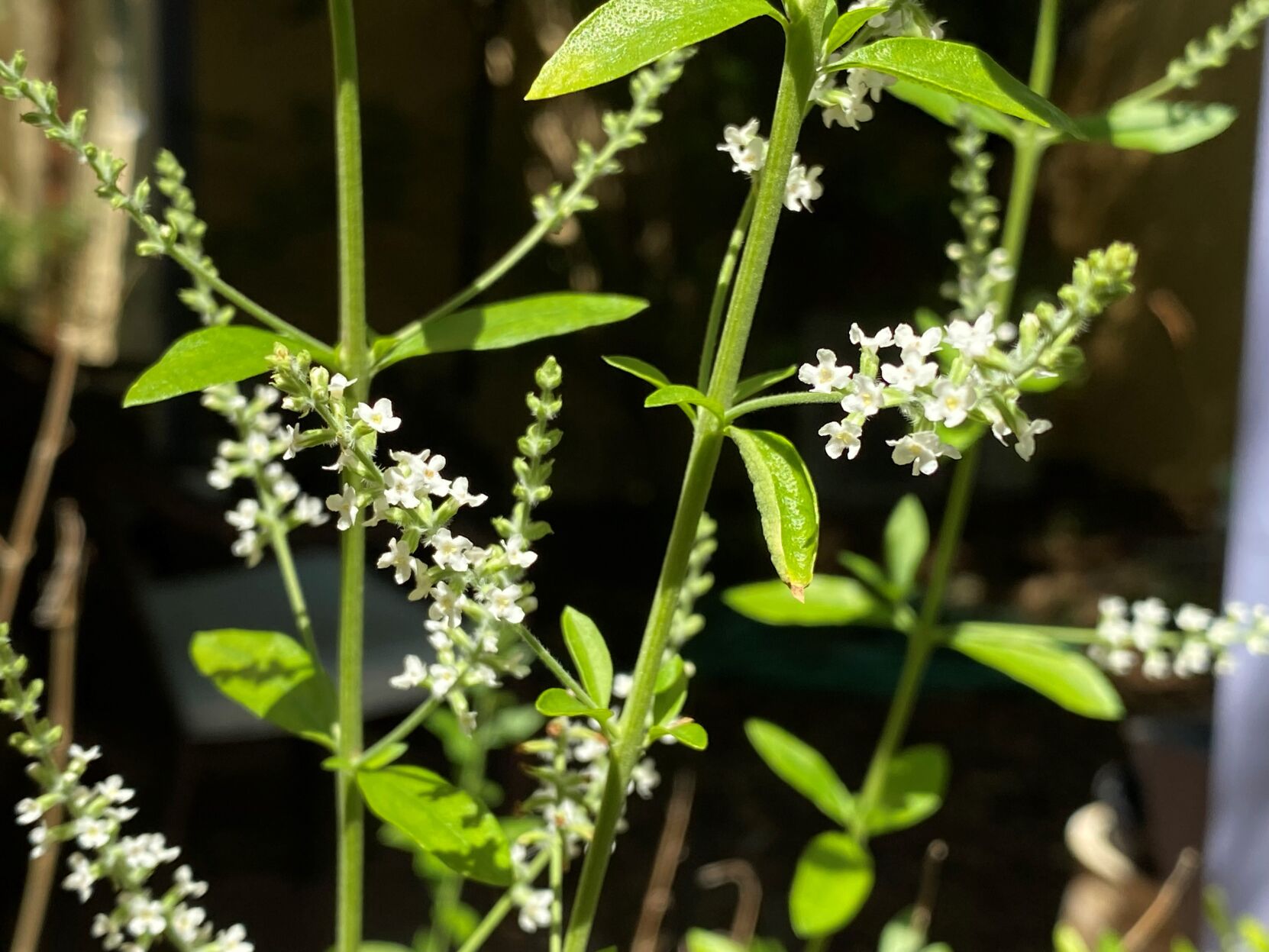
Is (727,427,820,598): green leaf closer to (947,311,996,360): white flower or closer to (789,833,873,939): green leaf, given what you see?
(947,311,996,360): white flower

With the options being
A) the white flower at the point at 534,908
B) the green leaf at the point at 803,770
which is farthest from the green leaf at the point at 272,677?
the green leaf at the point at 803,770

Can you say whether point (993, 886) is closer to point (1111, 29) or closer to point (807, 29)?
point (807, 29)

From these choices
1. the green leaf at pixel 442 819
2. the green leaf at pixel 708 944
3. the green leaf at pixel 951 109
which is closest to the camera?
the green leaf at pixel 442 819

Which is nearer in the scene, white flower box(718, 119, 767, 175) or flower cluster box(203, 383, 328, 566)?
white flower box(718, 119, 767, 175)

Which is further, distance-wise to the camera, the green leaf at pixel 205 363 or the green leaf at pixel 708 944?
the green leaf at pixel 708 944

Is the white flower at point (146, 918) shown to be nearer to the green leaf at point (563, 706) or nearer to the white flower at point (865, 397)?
the green leaf at point (563, 706)

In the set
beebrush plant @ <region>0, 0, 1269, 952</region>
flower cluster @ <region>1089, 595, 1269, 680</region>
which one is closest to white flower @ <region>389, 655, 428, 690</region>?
beebrush plant @ <region>0, 0, 1269, 952</region>

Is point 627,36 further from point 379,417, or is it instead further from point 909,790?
point 909,790
